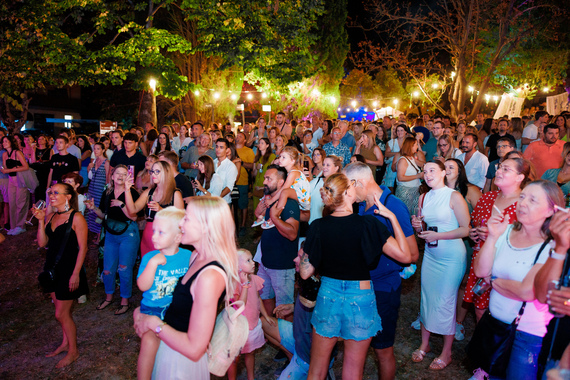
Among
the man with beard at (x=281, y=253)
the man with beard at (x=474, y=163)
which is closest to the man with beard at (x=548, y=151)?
the man with beard at (x=474, y=163)

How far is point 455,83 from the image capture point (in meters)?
16.4

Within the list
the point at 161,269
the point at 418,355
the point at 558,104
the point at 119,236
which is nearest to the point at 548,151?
the point at 418,355

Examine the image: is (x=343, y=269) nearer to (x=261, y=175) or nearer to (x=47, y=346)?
(x=47, y=346)

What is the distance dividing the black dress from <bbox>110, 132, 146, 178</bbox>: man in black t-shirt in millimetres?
2889

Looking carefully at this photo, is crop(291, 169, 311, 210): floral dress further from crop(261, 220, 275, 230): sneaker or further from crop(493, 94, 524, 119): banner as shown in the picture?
crop(493, 94, 524, 119): banner

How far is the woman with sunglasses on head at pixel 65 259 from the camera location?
12.7ft

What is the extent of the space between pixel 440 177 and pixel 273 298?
2.13m

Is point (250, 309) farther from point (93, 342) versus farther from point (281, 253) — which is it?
point (93, 342)

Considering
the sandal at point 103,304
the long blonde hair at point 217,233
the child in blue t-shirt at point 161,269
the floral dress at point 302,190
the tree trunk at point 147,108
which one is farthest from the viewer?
the tree trunk at point 147,108

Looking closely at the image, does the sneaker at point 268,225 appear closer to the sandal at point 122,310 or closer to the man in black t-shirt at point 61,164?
the sandal at point 122,310

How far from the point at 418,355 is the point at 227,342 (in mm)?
2521

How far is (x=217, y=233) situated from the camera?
2.22 metres

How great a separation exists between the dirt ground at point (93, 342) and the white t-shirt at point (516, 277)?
148 cm

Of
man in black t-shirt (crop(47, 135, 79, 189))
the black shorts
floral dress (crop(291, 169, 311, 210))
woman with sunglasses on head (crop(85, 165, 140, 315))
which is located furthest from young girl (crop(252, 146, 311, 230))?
man in black t-shirt (crop(47, 135, 79, 189))
